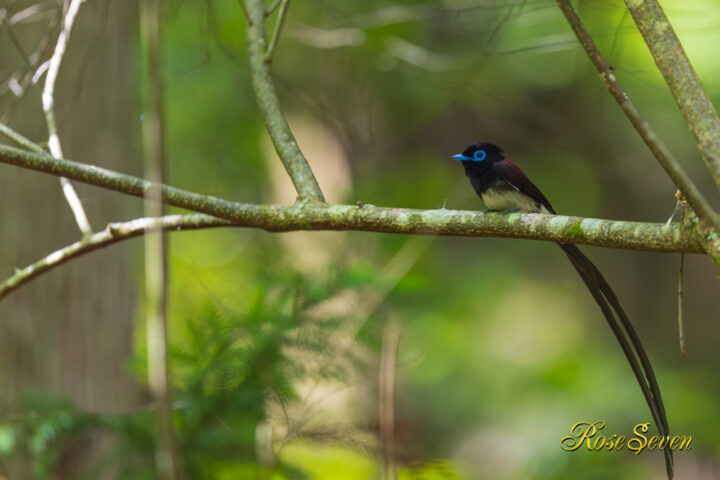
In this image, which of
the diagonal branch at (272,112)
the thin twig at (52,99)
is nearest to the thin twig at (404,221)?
the diagonal branch at (272,112)

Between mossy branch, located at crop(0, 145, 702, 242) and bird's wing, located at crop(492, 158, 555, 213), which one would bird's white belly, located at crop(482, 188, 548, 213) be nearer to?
bird's wing, located at crop(492, 158, 555, 213)

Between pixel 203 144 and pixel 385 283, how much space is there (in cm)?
575

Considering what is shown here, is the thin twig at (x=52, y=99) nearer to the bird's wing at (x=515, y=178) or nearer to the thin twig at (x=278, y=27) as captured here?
the thin twig at (x=278, y=27)

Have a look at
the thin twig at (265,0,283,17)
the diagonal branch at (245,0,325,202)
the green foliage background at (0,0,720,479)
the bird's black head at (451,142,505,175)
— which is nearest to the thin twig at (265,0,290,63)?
the diagonal branch at (245,0,325,202)

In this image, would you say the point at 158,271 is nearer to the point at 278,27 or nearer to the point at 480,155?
the point at 278,27

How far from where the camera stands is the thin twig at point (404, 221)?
1.71m

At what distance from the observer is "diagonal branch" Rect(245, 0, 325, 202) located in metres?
2.30

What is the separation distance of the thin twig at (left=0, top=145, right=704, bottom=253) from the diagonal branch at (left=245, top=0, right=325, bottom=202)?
0.14m

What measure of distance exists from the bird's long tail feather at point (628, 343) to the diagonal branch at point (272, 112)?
3.52 feet

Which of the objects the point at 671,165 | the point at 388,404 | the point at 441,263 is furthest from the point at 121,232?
the point at 441,263

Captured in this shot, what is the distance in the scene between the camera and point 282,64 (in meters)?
7.96

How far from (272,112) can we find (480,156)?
131 cm

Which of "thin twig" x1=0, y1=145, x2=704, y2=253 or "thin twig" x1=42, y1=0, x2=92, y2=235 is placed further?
"thin twig" x1=42, y1=0, x2=92, y2=235

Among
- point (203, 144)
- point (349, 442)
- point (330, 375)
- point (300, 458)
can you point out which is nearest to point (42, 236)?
point (330, 375)
